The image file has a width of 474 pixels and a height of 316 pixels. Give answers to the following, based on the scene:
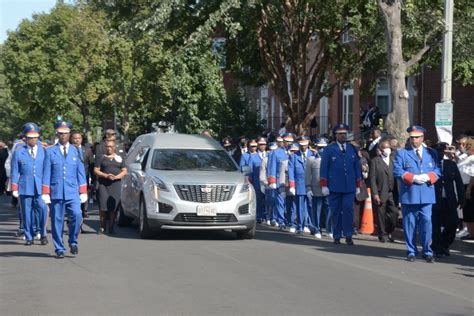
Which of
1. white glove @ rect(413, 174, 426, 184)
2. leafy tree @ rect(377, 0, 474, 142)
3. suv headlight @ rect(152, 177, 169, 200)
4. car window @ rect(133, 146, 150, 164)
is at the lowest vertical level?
suv headlight @ rect(152, 177, 169, 200)

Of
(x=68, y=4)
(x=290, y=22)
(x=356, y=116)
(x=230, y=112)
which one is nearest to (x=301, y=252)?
(x=290, y=22)

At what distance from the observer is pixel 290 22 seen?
30.3 meters

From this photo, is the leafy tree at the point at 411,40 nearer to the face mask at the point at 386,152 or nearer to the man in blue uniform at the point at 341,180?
the face mask at the point at 386,152

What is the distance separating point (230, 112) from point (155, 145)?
64.3 ft

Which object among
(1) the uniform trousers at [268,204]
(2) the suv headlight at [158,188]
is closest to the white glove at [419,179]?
(2) the suv headlight at [158,188]

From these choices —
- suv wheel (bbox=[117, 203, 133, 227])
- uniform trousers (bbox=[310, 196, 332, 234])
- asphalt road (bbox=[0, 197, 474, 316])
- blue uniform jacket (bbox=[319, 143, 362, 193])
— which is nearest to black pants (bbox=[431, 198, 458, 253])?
asphalt road (bbox=[0, 197, 474, 316])

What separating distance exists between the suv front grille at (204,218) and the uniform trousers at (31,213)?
7.32ft

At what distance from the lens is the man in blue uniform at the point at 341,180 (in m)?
16.7

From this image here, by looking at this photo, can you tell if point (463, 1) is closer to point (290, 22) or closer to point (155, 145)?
point (290, 22)

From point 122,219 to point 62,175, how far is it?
19.4 ft

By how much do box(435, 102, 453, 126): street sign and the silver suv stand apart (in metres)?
4.42

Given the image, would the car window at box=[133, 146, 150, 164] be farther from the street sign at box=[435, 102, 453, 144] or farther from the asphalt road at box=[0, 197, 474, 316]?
the street sign at box=[435, 102, 453, 144]

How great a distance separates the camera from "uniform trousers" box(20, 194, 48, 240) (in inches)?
627

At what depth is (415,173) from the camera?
1423 cm
